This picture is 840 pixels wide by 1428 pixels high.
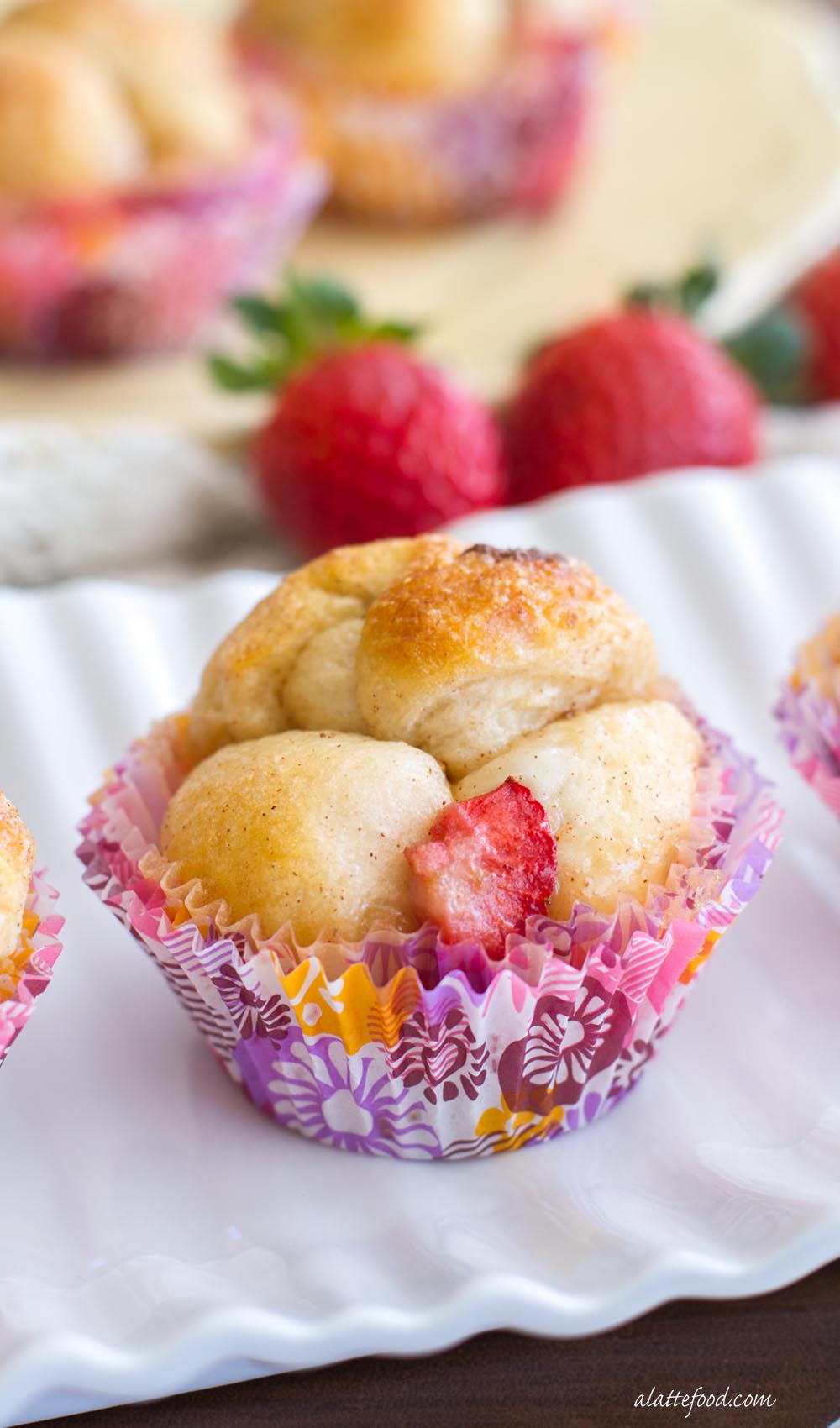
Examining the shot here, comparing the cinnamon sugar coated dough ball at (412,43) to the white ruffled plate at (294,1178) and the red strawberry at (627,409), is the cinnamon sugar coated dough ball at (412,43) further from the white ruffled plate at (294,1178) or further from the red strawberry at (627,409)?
the white ruffled plate at (294,1178)

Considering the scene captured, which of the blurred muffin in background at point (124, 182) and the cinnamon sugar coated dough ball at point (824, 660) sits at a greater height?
the blurred muffin in background at point (124, 182)

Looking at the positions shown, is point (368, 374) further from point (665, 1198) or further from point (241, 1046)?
point (665, 1198)

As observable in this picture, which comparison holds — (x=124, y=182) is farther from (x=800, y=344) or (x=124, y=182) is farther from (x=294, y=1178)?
(x=294, y=1178)

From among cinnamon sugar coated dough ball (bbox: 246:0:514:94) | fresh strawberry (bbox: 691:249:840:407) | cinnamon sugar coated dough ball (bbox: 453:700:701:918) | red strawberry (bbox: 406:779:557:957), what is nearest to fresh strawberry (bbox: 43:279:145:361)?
cinnamon sugar coated dough ball (bbox: 246:0:514:94)

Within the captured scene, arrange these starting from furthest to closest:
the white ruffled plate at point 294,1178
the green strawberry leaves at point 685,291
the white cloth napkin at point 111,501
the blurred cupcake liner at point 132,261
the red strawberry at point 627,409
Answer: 1. the blurred cupcake liner at point 132,261
2. the green strawberry leaves at point 685,291
3. the red strawberry at point 627,409
4. the white cloth napkin at point 111,501
5. the white ruffled plate at point 294,1178

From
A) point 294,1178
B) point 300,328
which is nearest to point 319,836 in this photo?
point 294,1178

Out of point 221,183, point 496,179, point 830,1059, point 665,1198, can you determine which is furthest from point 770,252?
point 665,1198

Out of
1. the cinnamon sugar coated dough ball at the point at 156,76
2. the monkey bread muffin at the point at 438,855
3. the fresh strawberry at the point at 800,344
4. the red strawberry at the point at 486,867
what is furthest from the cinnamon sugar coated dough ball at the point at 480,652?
the cinnamon sugar coated dough ball at the point at 156,76
